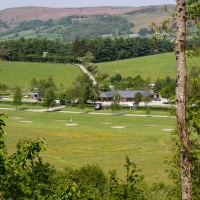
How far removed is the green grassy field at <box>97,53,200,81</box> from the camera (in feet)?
501

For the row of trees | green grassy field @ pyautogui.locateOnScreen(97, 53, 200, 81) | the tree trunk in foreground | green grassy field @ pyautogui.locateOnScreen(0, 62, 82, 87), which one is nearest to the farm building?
green grassy field @ pyautogui.locateOnScreen(0, 62, 82, 87)

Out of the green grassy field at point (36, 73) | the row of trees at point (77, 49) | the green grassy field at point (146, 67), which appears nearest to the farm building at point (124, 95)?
the green grassy field at point (36, 73)

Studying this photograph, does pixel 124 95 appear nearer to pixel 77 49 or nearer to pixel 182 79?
pixel 77 49

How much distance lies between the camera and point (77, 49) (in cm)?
18125

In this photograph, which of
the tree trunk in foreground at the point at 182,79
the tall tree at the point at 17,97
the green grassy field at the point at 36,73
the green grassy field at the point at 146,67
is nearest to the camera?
the tree trunk in foreground at the point at 182,79

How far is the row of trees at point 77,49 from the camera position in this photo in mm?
170125

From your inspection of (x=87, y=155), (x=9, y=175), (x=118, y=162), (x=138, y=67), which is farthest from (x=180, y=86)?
(x=138, y=67)

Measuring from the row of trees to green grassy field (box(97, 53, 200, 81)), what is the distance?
8186mm

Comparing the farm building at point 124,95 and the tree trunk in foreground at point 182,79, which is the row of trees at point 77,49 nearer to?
the farm building at point 124,95

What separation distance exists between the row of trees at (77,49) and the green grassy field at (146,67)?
26.9 ft

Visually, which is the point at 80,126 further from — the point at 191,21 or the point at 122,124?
the point at 191,21

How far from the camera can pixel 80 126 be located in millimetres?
69688

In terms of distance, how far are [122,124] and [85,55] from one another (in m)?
110

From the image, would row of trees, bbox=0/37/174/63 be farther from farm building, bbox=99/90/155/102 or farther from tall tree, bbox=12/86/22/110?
tall tree, bbox=12/86/22/110
